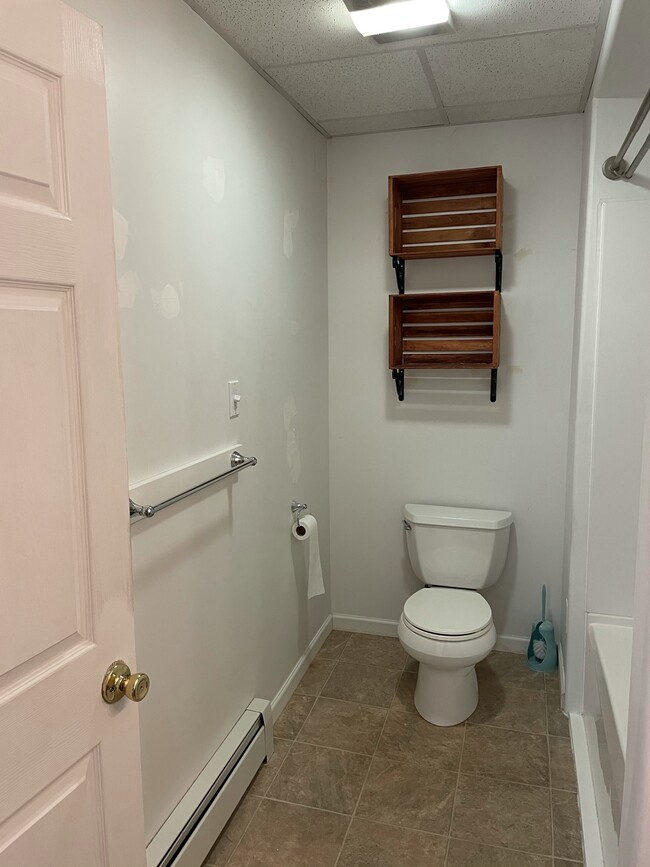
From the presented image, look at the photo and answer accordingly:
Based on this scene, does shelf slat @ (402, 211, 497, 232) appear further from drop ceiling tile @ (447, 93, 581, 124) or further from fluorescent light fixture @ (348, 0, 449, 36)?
fluorescent light fixture @ (348, 0, 449, 36)

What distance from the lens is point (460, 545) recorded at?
2779 mm

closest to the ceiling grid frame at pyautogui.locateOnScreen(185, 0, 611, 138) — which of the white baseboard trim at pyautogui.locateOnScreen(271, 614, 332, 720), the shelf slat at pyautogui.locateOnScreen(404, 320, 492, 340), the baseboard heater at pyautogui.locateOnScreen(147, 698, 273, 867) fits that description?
the shelf slat at pyautogui.locateOnScreen(404, 320, 492, 340)

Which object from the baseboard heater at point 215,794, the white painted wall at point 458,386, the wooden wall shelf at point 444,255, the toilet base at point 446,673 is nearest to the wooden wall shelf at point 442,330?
the wooden wall shelf at point 444,255

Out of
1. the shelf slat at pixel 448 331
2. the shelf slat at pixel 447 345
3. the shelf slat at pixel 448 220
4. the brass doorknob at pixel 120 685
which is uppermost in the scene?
the shelf slat at pixel 448 220

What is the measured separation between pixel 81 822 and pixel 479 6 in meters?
2.05

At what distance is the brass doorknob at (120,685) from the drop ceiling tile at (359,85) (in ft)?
6.25

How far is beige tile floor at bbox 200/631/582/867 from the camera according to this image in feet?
6.20

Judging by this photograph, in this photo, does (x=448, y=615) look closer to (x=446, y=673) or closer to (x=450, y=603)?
(x=450, y=603)

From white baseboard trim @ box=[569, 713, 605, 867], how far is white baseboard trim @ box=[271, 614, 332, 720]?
1.07 meters

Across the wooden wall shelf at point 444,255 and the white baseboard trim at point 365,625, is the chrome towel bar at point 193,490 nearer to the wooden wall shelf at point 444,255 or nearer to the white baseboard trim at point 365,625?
the wooden wall shelf at point 444,255

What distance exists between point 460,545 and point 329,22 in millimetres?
1968

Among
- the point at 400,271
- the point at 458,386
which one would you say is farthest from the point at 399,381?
the point at 400,271

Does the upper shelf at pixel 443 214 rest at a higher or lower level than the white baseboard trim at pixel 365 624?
higher

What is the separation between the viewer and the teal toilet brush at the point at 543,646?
2811mm
